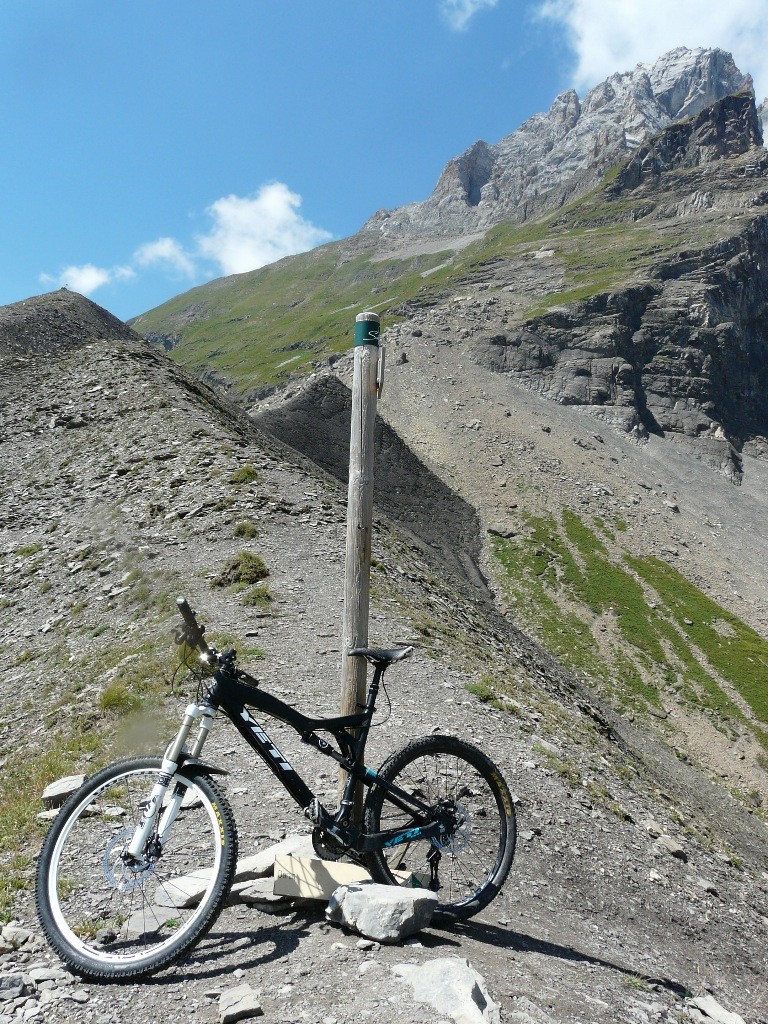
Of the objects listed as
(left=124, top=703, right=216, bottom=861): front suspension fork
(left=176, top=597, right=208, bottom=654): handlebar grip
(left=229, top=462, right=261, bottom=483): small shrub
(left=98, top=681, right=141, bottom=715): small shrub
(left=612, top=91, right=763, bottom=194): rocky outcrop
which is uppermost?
(left=612, top=91, right=763, bottom=194): rocky outcrop

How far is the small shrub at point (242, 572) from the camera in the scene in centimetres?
1666

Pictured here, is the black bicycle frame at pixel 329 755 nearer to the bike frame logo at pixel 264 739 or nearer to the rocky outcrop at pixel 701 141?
the bike frame logo at pixel 264 739

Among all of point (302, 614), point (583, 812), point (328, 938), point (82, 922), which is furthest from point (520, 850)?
point (302, 614)

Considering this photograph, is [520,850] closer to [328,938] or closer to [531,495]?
[328,938]

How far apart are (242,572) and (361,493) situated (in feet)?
33.1

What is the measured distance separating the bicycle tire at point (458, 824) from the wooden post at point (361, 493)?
1183 millimetres

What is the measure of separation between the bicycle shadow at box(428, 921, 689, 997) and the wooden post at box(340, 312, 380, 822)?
7.48 ft

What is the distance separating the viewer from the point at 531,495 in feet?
225

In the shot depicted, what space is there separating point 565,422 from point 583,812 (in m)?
79.8

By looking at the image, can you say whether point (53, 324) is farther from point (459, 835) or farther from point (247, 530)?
point (459, 835)

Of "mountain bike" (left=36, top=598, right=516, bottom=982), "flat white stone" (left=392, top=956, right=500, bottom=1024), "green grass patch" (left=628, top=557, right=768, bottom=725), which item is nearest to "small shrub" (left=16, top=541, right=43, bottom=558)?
"mountain bike" (left=36, top=598, right=516, bottom=982)

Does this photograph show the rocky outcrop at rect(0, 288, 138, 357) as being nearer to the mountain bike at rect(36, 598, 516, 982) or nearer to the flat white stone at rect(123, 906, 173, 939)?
the mountain bike at rect(36, 598, 516, 982)

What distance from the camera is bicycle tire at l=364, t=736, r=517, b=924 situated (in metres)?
5.95

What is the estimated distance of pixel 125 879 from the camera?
16.5 feet
